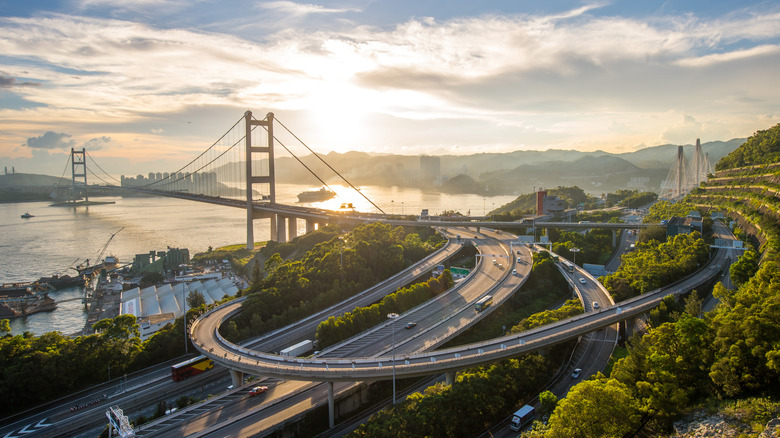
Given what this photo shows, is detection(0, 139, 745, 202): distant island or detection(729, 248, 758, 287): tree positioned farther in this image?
detection(0, 139, 745, 202): distant island

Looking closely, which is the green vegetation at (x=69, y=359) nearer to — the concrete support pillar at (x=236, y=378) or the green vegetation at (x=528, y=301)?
the concrete support pillar at (x=236, y=378)

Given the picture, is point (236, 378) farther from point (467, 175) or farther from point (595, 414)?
point (467, 175)

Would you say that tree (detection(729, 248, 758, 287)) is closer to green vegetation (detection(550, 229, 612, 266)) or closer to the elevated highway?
green vegetation (detection(550, 229, 612, 266))

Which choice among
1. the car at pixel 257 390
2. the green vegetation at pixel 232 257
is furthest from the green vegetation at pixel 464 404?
the green vegetation at pixel 232 257

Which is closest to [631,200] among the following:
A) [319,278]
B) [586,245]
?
[586,245]

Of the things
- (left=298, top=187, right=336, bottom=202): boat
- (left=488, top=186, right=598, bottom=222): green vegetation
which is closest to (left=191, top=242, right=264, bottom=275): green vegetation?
(left=488, top=186, right=598, bottom=222): green vegetation

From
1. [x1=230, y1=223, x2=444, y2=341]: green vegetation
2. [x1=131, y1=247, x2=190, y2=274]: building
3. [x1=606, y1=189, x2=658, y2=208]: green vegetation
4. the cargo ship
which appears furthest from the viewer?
[x1=606, y1=189, x2=658, y2=208]: green vegetation
